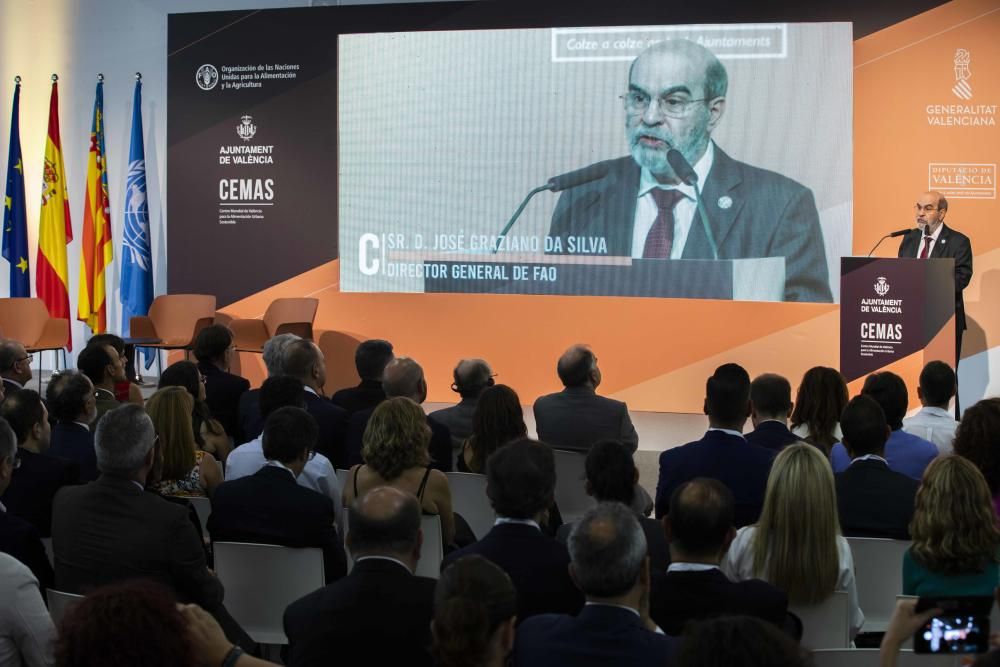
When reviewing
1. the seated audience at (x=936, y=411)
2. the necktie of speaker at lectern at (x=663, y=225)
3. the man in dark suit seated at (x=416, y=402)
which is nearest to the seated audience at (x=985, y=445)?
the seated audience at (x=936, y=411)

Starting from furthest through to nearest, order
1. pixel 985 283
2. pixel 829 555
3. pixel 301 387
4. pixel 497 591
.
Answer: pixel 985 283 < pixel 301 387 < pixel 829 555 < pixel 497 591

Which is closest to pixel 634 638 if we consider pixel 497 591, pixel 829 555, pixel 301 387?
pixel 497 591

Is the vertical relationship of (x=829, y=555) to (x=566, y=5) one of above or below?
below

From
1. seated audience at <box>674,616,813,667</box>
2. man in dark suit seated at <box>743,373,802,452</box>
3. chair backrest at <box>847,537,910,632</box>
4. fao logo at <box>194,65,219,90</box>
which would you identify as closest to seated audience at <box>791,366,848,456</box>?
man in dark suit seated at <box>743,373,802,452</box>

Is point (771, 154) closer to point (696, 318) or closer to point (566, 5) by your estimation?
point (696, 318)

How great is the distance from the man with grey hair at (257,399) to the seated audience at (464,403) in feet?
2.50

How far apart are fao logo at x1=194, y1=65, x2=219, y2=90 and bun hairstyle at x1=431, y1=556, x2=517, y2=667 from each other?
351 inches

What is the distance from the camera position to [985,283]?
840 centimetres

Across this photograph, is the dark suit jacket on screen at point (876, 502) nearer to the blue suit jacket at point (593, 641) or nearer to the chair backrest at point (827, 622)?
the chair backrest at point (827, 622)

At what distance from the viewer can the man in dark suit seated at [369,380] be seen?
5203mm

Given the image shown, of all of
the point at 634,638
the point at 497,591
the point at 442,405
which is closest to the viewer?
the point at 497,591

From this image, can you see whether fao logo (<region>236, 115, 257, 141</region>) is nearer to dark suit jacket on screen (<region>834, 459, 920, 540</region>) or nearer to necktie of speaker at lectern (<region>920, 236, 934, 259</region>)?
necktie of speaker at lectern (<region>920, 236, 934, 259</region>)

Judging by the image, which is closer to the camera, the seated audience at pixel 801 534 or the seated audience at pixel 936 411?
the seated audience at pixel 801 534

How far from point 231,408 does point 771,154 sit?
499 centimetres
